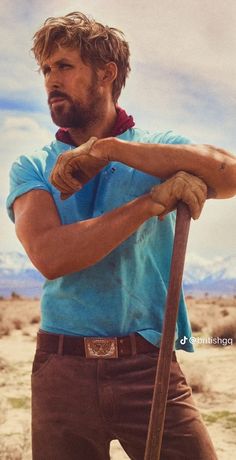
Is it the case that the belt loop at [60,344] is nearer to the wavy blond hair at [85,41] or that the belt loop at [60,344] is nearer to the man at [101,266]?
the man at [101,266]

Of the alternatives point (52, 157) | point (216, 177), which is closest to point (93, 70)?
point (52, 157)

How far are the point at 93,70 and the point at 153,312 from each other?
1210mm

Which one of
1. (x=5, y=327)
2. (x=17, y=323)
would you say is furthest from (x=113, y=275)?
(x=17, y=323)

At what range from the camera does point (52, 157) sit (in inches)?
115

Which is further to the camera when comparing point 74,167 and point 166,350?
point 74,167

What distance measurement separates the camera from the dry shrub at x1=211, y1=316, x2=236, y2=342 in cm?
1576

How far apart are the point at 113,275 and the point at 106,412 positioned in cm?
58

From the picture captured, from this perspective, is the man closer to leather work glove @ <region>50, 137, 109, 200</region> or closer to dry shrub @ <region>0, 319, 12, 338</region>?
leather work glove @ <region>50, 137, 109, 200</region>

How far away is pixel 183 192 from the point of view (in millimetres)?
2387

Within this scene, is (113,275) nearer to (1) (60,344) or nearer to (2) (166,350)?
(1) (60,344)

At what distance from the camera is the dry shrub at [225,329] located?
15.8 metres

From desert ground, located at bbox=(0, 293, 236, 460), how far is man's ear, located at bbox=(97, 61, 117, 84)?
4724 mm

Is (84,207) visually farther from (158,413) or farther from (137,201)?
(158,413)

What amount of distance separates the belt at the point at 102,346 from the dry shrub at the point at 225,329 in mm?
13220
